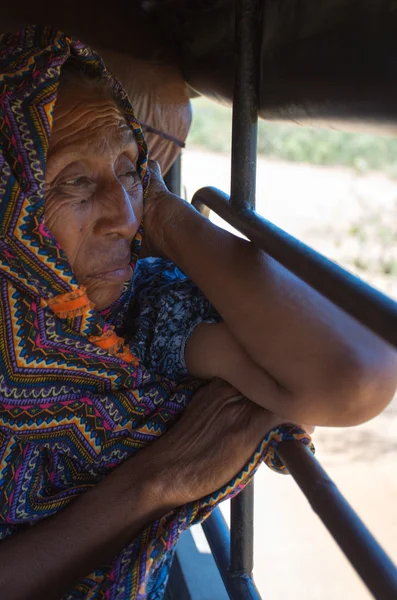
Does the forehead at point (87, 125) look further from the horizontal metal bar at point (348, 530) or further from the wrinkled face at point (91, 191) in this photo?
the horizontal metal bar at point (348, 530)

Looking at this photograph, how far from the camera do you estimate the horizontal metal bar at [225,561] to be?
1.18m

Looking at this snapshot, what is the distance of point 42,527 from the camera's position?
3.91 feet

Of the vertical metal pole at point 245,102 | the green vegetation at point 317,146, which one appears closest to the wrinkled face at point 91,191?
the vertical metal pole at point 245,102

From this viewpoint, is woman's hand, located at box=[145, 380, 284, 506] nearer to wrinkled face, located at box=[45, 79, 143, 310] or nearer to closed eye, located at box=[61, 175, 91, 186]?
wrinkled face, located at box=[45, 79, 143, 310]

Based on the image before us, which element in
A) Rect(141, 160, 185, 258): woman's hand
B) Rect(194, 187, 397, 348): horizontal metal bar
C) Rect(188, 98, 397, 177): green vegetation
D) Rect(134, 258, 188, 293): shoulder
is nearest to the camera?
Rect(194, 187, 397, 348): horizontal metal bar

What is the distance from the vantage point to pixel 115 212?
1252mm

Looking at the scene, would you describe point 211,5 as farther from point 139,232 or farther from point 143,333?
point 143,333

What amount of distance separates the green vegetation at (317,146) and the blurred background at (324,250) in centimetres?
3

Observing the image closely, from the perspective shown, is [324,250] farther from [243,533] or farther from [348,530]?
[348,530]

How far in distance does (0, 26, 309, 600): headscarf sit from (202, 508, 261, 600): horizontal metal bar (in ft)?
0.46

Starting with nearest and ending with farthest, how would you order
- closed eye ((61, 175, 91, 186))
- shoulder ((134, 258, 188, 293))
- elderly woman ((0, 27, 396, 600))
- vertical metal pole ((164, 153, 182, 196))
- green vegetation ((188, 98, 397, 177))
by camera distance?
elderly woman ((0, 27, 396, 600)), closed eye ((61, 175, 91, 186)), shoulder ((134, 258, 188, 293)), vertical metal pole ((164, 153, 182, 196)), green vegetation ((188, 98, 397, 177))

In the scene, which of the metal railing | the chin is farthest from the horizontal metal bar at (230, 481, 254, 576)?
the chin

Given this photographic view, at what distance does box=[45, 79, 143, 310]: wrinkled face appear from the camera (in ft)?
3.95

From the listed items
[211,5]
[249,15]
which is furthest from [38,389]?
[211,5]
